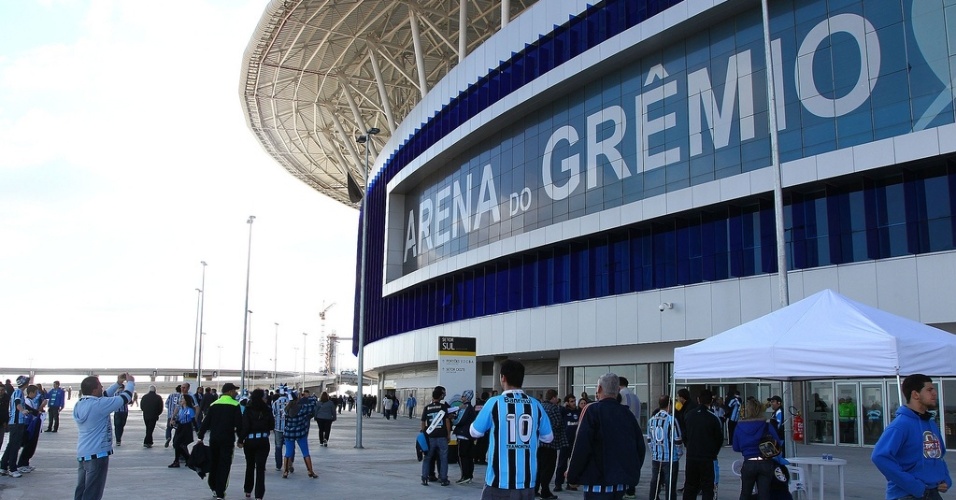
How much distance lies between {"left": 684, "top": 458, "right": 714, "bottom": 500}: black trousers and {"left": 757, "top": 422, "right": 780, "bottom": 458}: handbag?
1215 mm

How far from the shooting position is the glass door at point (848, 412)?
24.8 m

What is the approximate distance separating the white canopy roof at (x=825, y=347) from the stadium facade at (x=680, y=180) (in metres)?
10.1

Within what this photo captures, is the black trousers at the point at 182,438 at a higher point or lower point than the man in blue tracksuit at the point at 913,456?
lower

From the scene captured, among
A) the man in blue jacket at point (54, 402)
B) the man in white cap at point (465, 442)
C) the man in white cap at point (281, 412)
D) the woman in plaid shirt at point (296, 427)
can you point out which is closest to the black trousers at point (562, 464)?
the man in white cap at point (465, 442)

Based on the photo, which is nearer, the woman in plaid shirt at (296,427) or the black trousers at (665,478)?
the black trousers at (665,478)

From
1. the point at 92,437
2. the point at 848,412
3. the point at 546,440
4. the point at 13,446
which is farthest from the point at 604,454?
the point at 848,412

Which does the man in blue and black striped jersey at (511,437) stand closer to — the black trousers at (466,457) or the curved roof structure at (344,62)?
the black trousers at (466,457)

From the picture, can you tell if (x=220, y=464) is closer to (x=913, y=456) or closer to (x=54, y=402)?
(x=913, y=456)

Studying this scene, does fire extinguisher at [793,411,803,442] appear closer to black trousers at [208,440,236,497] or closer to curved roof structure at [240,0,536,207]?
black trousers at [208,440,236,497]

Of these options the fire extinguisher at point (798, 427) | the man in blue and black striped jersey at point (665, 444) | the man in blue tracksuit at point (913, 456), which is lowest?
the fire extinguisher at point (798, 427)

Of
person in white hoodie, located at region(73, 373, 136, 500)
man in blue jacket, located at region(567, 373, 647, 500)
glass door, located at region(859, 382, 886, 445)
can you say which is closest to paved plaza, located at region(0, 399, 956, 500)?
glass door, located at region(859, 382, 886, 445)

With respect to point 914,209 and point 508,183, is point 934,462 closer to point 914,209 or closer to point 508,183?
point 914,209

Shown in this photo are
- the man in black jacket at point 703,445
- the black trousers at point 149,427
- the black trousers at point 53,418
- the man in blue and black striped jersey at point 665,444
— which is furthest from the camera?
the black trousers at point 53,418

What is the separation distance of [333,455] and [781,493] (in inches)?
543
